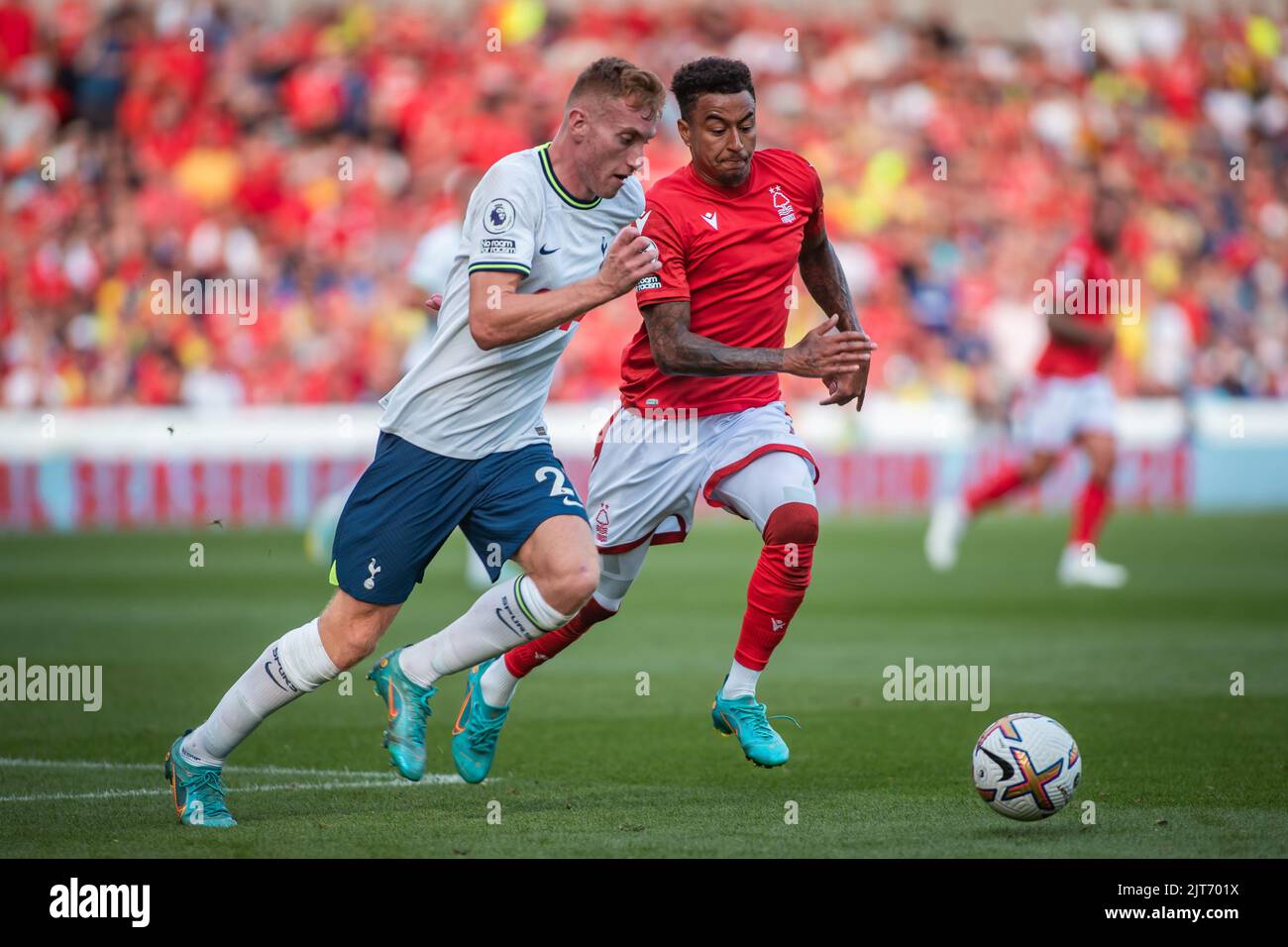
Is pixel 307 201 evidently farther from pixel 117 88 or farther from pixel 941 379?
pixel 941 379

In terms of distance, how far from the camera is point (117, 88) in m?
24.1

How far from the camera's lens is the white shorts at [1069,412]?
1413 centimetres

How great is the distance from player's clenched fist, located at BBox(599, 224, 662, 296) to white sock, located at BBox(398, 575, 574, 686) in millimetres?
1118

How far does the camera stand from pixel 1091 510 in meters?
14.3

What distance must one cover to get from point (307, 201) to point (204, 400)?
3.59m

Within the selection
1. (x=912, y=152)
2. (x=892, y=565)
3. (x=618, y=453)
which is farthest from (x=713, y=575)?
(x=912, y=152)

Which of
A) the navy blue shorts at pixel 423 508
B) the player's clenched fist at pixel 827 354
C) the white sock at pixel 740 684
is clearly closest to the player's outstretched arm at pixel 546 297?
the navy blue shorts at pixel 423 508

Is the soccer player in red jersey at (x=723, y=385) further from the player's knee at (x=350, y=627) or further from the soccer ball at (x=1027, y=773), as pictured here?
the soccer ball at (x=1027, y=773)

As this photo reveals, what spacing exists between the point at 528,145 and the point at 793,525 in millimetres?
17216

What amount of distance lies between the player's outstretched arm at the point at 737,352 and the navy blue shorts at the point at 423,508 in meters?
0.83

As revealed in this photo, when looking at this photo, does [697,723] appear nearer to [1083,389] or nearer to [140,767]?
[140,767]

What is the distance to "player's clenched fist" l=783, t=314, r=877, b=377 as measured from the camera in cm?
647

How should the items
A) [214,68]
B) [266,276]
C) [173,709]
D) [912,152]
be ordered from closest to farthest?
1. [173,709]
2. [266,276]
3. [214,68]
4. [912,152]

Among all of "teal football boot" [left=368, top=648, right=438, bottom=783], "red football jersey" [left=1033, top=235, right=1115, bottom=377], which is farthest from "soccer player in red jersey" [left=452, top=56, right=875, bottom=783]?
"red football jersey" [left=1033, top=235, right=1115, bottom=377]
